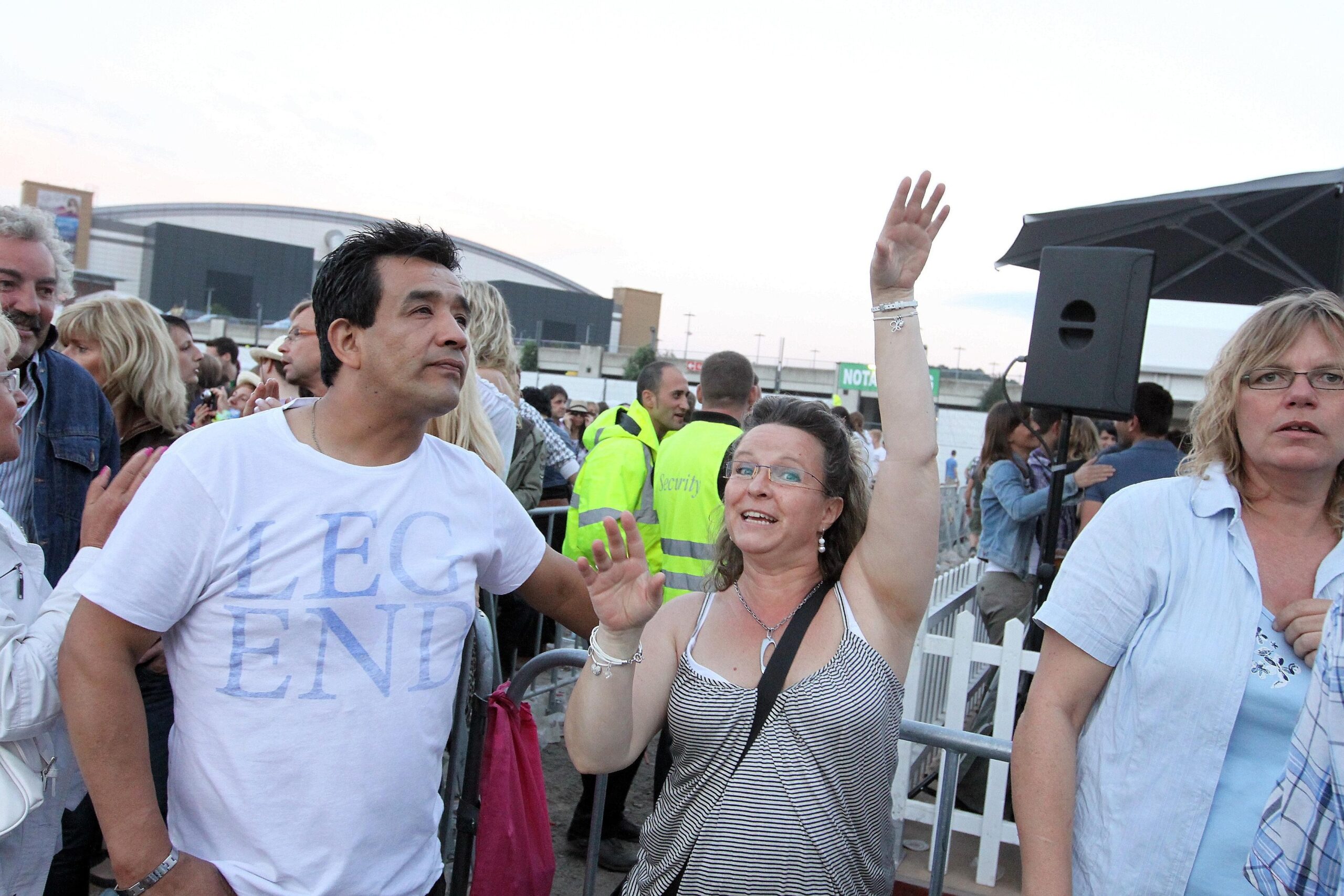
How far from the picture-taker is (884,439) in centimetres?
214

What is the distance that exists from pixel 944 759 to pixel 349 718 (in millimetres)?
1530

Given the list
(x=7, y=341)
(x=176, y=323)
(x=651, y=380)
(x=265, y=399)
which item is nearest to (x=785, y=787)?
(x=7, y=341)

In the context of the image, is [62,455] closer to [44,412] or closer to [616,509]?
[44,412]

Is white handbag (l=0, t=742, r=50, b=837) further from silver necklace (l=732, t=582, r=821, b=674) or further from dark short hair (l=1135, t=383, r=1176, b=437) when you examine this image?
dark short hair (l=1135, t=383, r=1176, b=437)

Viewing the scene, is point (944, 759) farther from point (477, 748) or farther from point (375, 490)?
point (375, 490)

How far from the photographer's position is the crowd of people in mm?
1643

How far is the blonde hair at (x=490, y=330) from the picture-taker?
411 cm

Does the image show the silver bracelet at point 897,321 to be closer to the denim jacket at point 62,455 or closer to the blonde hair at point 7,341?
the blonde hair at point 7,341

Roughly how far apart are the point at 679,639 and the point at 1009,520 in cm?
391

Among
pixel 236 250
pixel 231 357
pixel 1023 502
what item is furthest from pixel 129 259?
pixel 1023 502

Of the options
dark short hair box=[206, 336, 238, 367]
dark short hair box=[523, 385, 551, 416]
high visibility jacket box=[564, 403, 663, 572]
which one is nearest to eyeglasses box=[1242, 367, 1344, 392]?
high visibility jacket box=[564, 403, 663, 572]

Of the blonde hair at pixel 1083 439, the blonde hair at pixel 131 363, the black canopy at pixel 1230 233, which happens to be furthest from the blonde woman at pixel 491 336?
the blonde hair at pixel 1083 439

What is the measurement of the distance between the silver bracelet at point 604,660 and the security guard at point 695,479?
1950 millimetres

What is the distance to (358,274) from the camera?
1921 mm
